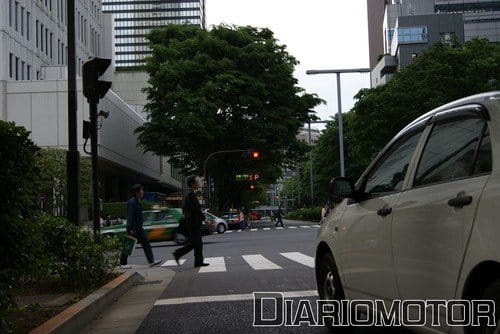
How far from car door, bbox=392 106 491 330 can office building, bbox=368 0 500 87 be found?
71.7 m

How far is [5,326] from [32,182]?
48.1 inches

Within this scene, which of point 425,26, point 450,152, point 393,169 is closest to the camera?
point 450,152

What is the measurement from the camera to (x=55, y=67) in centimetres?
5378

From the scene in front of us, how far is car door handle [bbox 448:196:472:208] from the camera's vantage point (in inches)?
124

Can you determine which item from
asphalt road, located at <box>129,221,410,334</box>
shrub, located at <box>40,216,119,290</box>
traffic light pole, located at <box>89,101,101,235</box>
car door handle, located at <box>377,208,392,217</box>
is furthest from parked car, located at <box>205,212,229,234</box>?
car door handle, located at <box>377,208,392,217</box>

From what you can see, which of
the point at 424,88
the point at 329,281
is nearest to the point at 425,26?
the point at 424,88

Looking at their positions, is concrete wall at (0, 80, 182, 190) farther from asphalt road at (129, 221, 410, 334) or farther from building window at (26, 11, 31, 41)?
asphalt road at (129, 221, 410, 334)

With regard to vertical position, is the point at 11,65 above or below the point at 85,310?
above

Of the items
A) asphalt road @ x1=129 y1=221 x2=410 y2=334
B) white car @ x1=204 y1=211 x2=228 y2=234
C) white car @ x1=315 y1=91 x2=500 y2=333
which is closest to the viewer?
white car @ x1=315 y1=91 x2=500 y2=333

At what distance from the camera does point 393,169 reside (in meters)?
4.44

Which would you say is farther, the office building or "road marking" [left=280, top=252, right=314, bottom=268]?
the office building

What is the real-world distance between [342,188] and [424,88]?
110 ft

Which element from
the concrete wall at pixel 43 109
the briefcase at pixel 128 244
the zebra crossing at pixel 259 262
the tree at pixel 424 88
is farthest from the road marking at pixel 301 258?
the concrete wall at pixel 43 109

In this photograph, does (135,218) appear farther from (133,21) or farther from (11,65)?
(133,21)
